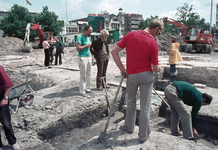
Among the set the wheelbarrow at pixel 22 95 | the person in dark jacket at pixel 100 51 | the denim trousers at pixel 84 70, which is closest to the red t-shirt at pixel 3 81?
the wheelbarrow at pixel 22 95

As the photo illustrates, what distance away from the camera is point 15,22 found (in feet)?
97.3

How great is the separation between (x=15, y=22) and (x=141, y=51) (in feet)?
112

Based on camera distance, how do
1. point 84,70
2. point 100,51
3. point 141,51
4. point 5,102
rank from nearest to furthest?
1. point 141,51
2. point 5,102
3. point 84,70
4. point 100,51

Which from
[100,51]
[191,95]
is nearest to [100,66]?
[100,51]

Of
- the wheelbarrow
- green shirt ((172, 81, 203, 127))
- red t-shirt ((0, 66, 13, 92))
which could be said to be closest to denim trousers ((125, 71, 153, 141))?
green shirt ((172, 81, 203, 127))

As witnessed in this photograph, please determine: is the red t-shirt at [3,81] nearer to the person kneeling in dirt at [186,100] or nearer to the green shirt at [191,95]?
the person kneeling in dirt at [186,100]

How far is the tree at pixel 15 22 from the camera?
1172 inches

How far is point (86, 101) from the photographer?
393 centimetres

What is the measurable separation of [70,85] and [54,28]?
104 feet

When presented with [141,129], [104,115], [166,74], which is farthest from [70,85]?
[166,74]

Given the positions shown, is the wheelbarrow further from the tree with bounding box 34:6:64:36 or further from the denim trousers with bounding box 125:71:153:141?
the tree with bounding box 34:6:64:36

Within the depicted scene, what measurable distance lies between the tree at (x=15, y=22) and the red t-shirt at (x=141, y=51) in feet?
109

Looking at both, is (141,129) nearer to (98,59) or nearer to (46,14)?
(98,59)

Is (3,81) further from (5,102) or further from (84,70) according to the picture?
(84,70)
